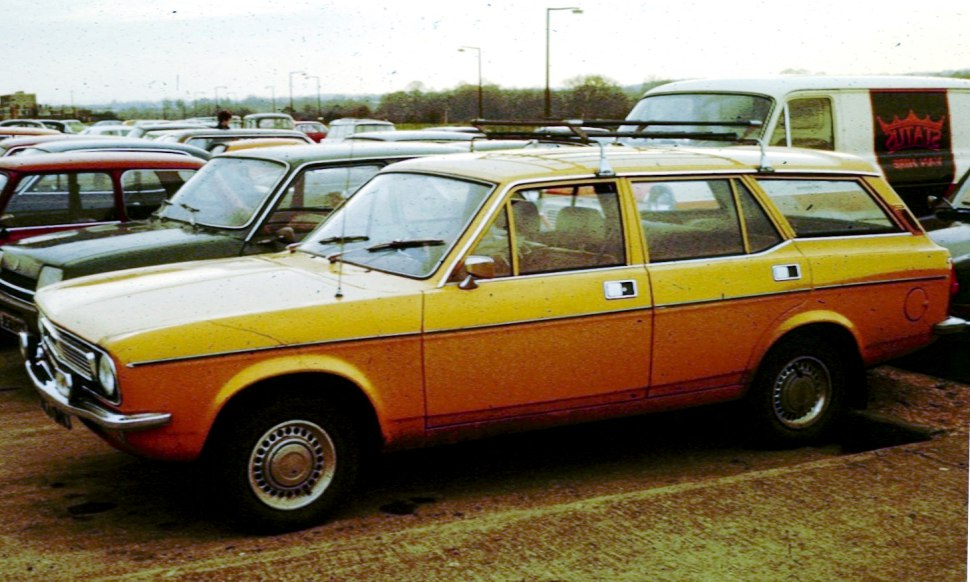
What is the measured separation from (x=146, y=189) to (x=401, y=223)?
447 cm

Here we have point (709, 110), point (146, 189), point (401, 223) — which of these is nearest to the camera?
point (401, 223)

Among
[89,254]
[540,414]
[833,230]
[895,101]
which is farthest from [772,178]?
[895,101]

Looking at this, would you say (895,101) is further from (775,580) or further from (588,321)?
(775,580)

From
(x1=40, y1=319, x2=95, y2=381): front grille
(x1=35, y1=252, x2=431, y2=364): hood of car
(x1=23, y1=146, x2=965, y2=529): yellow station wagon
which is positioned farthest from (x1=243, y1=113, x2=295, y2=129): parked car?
(x1=40, y1=319, x2=95, y2=381): front grille

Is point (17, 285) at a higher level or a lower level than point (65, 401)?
higher

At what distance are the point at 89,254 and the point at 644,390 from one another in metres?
3.60

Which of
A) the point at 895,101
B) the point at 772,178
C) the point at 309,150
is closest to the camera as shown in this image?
the point at 772,178

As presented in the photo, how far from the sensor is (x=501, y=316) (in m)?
5.02

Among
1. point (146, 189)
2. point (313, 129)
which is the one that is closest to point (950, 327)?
point (146, 189)

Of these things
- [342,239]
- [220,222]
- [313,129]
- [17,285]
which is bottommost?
[17,285]

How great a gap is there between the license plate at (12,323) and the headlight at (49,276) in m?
0.31

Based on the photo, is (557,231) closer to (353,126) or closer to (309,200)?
(309,200)

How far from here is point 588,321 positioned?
206 inches

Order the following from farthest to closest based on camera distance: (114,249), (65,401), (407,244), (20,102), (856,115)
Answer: (856,115) < (20,102) < (114,249) < (407,244) < (65,401)
